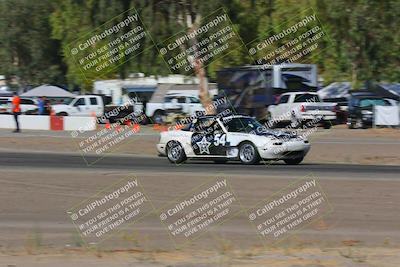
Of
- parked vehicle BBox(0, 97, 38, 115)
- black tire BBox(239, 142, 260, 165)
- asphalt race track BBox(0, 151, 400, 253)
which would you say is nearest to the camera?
asphalt race track BBox(0, 151, 400, 253)

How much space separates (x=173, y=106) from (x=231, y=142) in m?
23.6

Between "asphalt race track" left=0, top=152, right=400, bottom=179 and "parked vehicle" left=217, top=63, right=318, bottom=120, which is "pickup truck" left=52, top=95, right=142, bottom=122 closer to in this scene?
"parked vehicle" left=217, top=63, right=318, bottom=120

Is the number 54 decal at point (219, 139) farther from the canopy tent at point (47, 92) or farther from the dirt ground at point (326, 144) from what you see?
the canopy tent at point (47, 92)

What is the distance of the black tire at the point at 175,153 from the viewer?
23016 millimetres

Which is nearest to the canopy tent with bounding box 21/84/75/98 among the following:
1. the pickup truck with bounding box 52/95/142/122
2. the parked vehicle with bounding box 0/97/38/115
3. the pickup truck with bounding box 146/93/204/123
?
the parked vehicle with bounding box 0/97/38/115

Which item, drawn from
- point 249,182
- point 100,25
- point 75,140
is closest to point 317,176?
point 249,182

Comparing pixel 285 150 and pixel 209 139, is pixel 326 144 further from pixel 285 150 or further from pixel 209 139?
pixel 285 150

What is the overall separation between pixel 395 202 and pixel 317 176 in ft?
12.8

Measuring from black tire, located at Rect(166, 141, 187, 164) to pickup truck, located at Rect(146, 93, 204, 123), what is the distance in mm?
21722

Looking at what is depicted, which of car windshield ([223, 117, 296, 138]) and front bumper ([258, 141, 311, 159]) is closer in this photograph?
front bumper ([258, 141, 311, 159])

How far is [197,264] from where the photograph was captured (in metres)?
8.90

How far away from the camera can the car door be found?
22.4 metres

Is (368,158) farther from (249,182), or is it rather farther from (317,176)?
(249,182)

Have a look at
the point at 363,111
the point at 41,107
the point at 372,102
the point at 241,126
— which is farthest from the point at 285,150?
the point at 41,107
